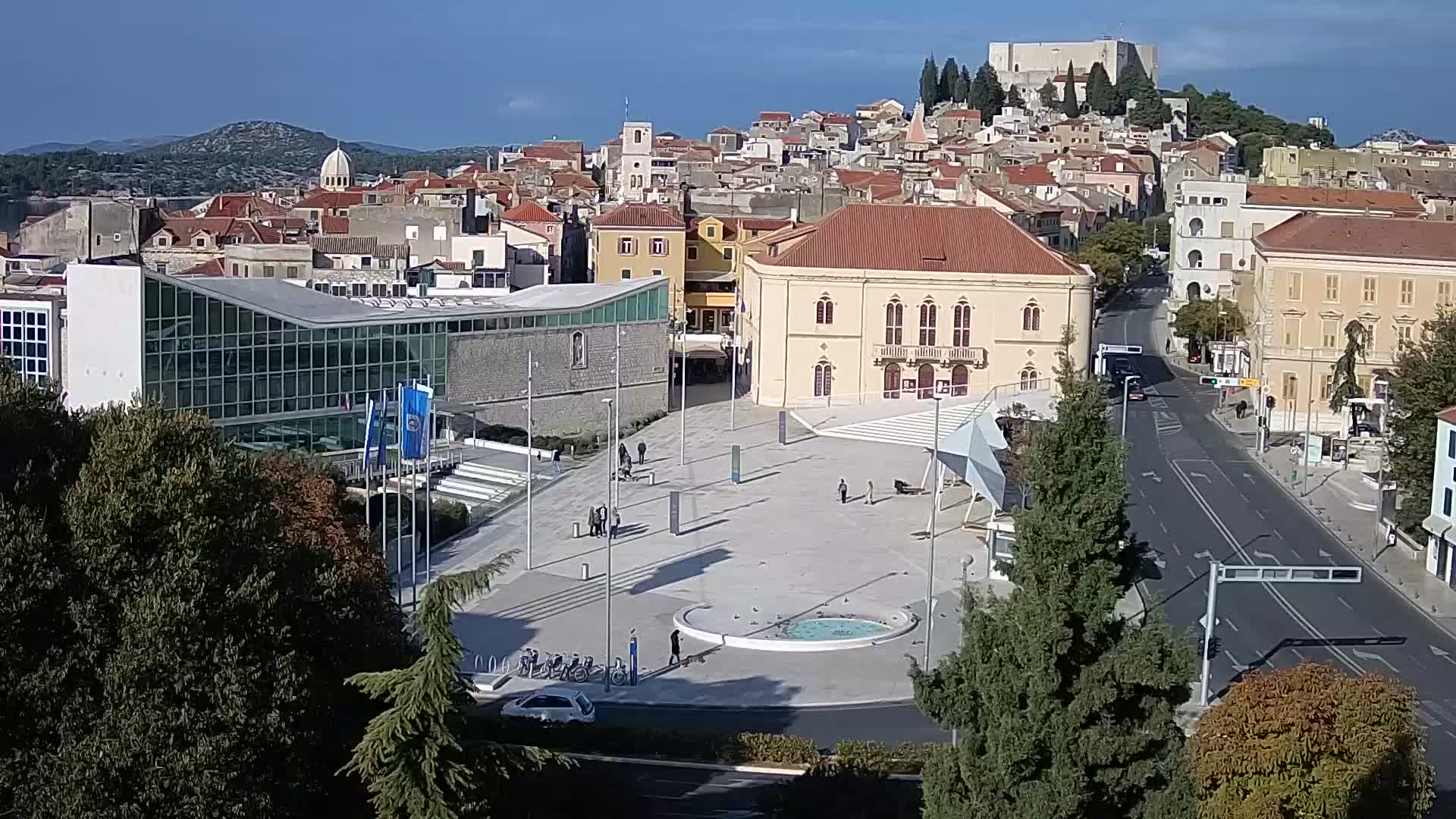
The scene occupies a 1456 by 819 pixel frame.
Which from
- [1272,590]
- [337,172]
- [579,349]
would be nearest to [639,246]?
[579,349]

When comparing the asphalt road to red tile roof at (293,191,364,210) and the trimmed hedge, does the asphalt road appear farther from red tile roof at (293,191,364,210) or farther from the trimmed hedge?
red tile roof at (293,191,364,210)

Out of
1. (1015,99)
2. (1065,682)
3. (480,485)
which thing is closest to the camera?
(1065,682)

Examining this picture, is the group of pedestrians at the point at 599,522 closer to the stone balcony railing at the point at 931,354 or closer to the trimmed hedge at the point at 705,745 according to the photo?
the trimmed hedge at the point at 705,745

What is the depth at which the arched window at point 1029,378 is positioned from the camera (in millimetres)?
48375

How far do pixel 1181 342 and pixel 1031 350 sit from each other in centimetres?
1523

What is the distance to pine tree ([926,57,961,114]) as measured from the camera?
499 feet

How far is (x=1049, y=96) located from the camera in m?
152

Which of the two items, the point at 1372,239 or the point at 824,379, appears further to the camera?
the point at 824,379

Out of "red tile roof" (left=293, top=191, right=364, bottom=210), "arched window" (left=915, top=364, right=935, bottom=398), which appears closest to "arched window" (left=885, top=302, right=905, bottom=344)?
"arched window" (left=915, top=364, right=935, bottom=398)

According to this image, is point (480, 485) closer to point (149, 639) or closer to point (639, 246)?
point (149, 639)

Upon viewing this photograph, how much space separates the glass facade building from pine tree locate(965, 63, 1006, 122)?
4163 inches

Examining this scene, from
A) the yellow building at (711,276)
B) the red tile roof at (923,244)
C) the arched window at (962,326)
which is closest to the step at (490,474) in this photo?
the red tile roof at (923,244)

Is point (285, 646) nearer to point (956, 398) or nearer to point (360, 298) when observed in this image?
point (360, 298)

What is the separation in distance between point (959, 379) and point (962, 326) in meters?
1.38
